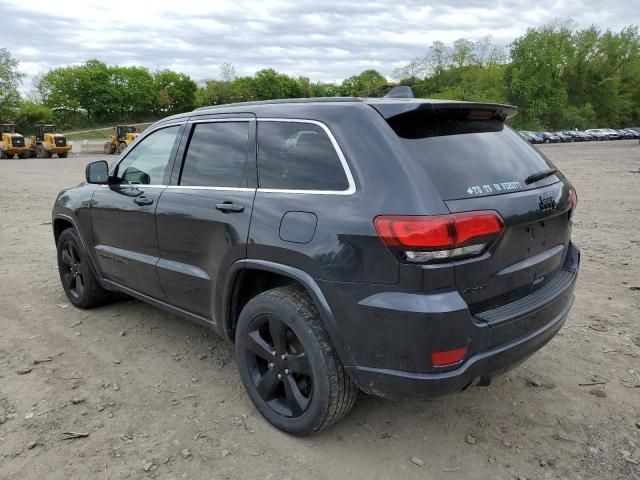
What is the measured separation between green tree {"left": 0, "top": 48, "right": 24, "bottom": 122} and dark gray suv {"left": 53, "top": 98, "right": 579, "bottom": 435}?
72.6 meters

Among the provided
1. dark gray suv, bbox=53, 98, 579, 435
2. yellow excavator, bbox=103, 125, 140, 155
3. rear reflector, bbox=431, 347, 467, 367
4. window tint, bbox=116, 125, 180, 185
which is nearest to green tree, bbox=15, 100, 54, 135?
yellow excavator, bbox=103, 125, 140, 155

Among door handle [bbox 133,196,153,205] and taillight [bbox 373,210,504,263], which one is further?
door handle [bbox 133,196,153,205]

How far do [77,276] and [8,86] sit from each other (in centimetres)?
7758

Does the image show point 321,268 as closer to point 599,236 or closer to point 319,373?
point 319,373

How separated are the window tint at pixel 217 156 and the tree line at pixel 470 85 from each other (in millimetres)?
61976

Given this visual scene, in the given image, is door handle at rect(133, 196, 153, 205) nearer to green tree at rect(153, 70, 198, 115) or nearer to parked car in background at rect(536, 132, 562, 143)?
parked car in background at rect(536, 132, 562, 143)

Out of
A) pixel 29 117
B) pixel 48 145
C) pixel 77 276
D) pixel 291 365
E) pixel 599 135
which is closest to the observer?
pixel 291 365

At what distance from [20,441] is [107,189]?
6.79 feet

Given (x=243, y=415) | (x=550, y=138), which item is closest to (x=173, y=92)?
(x=550, y=138)

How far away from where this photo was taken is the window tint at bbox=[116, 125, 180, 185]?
3.79m

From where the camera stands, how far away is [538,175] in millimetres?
2930

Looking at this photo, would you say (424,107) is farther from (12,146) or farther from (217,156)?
(12,146)

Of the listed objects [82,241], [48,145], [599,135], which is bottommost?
[599,135]

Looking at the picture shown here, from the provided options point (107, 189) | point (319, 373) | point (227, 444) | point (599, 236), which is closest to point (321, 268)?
point (319, 373)
